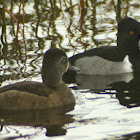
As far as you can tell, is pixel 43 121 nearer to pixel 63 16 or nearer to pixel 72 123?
pixel 72 123

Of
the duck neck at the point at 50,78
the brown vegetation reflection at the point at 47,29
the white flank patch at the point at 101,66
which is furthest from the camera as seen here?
the brown vegetation reflection at the point at 47,29

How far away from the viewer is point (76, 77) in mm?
11578

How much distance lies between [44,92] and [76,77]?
2951 mm

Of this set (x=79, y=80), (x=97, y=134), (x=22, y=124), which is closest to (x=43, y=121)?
(x=22, y=124)

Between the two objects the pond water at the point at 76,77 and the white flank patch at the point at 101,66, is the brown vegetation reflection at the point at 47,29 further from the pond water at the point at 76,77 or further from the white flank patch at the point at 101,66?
the white flank patch at the point at 101,66

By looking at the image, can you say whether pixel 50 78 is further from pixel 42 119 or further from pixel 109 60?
pixel 109 60

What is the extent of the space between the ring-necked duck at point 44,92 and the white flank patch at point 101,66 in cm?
269

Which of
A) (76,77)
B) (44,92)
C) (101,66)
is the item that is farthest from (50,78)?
(101,66)

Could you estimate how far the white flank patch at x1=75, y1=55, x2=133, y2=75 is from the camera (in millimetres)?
11633

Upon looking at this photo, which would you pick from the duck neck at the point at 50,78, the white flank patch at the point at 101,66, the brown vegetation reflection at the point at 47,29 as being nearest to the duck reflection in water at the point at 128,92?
the white flank patch at the point at 101,66

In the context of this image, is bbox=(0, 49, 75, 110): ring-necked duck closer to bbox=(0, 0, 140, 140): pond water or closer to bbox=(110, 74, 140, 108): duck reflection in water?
bbox=(0, 0, 140, 140): pond water

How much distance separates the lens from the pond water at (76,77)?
298 inches

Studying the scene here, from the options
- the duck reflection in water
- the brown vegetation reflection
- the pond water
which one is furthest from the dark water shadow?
the brown vegetation reflection

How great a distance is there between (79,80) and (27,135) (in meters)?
3.99
